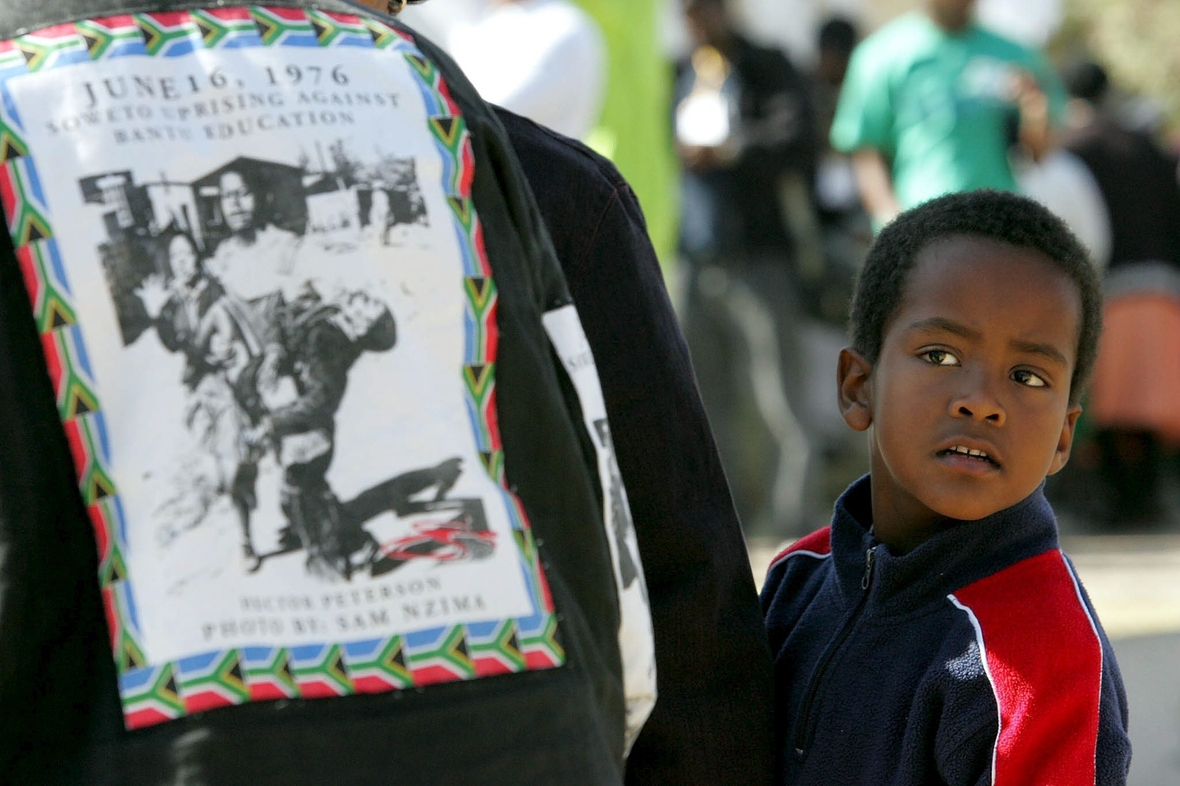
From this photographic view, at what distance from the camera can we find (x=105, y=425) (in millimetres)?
1177

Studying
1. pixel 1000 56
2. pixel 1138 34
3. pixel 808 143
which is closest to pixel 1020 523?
pixel 1000 56

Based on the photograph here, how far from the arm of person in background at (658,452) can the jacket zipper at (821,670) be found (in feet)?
0.58

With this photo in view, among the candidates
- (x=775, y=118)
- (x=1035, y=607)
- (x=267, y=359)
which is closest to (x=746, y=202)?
(x=775, y=118)

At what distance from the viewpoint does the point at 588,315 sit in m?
1.63

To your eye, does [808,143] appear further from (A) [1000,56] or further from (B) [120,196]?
(B) [120,196]

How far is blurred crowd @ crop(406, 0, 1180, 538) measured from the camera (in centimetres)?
476

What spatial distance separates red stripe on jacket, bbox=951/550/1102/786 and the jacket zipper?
Answer: 159mm

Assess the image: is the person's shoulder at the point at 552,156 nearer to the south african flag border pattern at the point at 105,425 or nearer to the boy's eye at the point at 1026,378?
the south african flag border pattern at the point at 105,425

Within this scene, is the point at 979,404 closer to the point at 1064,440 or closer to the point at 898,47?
the point at 1064,440

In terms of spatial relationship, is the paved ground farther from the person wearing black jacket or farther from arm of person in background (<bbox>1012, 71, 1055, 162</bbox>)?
the person wearing black jacket

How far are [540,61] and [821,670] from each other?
8.35 feet

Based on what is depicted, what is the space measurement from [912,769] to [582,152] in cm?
72

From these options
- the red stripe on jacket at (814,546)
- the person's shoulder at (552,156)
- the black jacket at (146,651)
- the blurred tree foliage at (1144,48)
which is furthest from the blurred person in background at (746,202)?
the black jacket at (146,651)

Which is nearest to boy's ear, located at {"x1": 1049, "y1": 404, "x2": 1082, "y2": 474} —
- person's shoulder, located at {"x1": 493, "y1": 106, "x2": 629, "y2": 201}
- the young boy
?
the young boy
